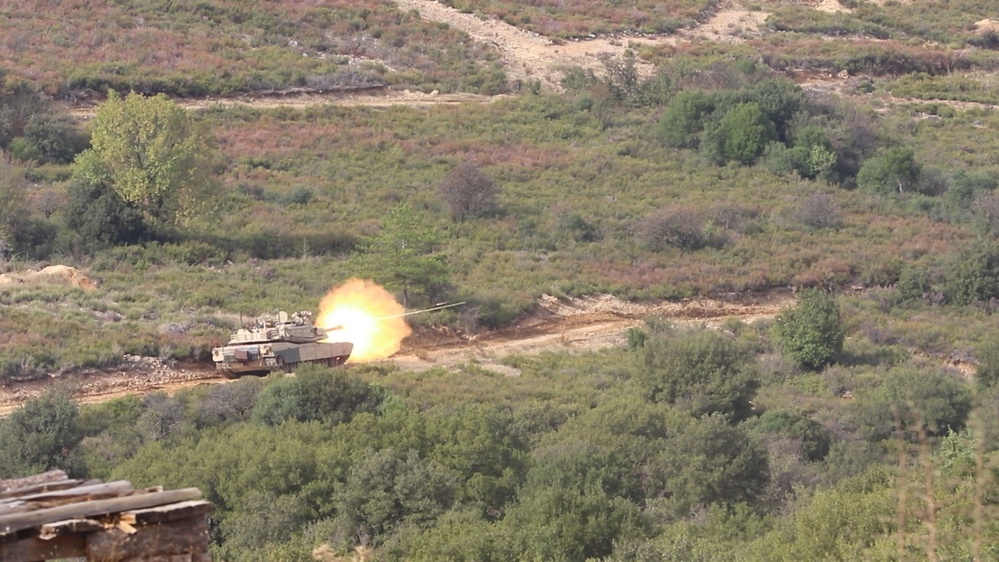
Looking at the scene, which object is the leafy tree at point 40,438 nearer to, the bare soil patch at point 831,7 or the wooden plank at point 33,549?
the wooden plank at point 33,549

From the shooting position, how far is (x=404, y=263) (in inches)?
1692

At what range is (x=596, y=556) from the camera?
25.9 m

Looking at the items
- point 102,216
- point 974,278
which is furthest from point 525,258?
point 974,278

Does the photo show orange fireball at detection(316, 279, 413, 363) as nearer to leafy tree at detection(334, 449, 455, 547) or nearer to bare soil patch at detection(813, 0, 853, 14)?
leafy tree at detection(334, 449, 455, 547)

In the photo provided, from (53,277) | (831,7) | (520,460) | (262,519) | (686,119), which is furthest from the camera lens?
(831,7)

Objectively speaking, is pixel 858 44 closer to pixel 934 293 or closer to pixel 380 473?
pixel 934 293

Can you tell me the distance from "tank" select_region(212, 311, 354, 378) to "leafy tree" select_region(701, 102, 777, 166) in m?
24.6

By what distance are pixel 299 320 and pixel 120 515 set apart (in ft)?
87.4

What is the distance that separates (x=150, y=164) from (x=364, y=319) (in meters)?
8.54

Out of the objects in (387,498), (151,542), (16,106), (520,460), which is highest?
(151,542)

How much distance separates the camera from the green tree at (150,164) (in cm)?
4469

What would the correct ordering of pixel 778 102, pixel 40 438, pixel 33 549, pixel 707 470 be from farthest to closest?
pixel 778 102
pixel 707 470
pixel 40 438
pixel 33 549

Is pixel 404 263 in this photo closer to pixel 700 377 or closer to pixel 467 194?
pixel 467 194

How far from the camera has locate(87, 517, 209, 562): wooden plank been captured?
1040 cm
